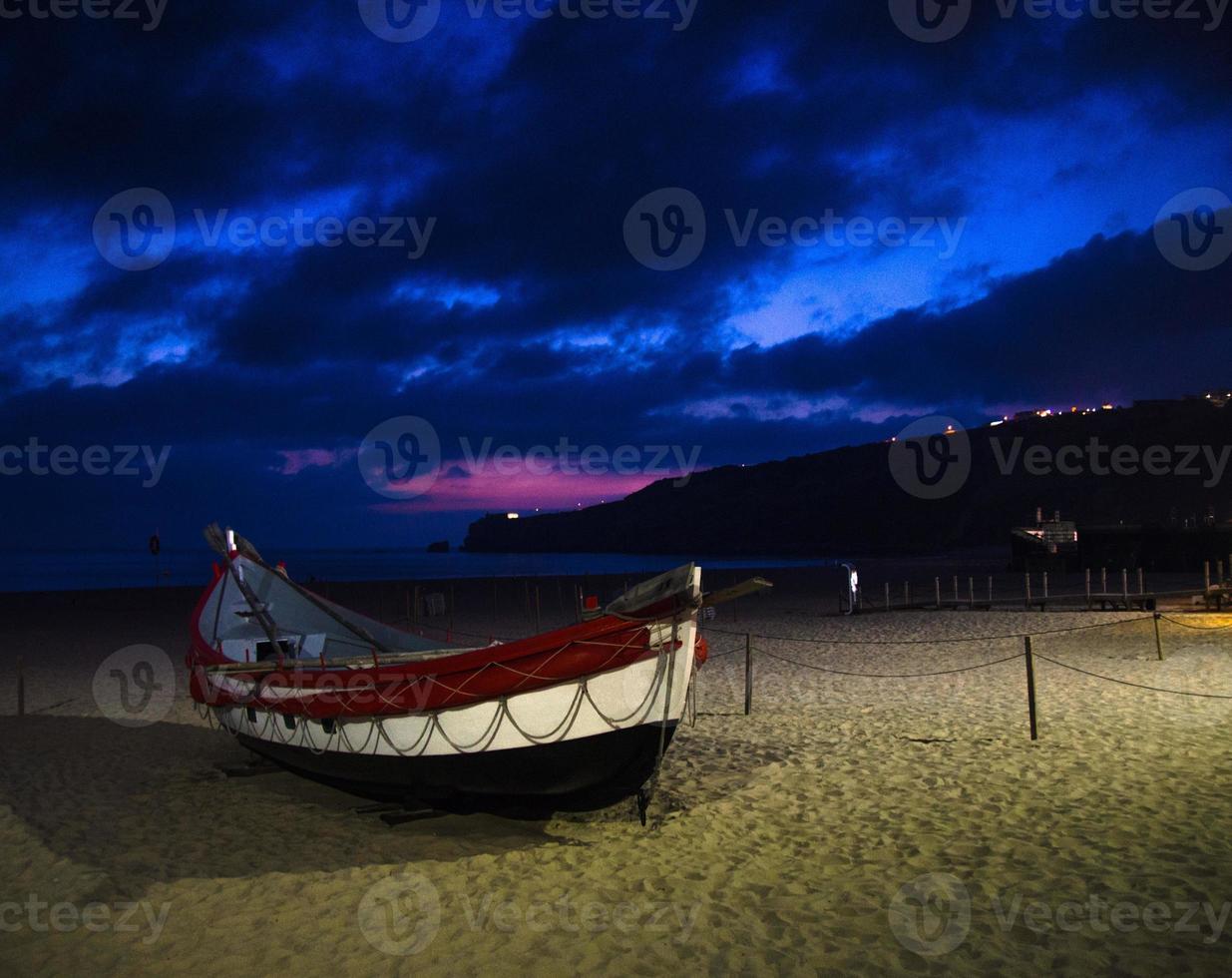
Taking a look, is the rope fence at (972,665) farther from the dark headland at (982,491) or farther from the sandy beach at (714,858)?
the dark headland at (982,491)

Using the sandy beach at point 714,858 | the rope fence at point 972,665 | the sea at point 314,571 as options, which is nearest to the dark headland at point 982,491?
the sea at point 314,571

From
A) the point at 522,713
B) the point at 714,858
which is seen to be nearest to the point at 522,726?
the point at 522,713

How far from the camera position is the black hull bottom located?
645 centimetres

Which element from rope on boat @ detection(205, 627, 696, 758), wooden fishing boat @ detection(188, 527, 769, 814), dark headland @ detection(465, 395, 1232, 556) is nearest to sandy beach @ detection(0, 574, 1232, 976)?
wooden fishing boat @ detection(188, 527, 769, 814)

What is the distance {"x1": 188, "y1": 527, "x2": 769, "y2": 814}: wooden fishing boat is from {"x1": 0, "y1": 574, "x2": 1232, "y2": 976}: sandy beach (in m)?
0.43

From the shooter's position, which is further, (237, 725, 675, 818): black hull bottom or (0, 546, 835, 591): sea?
(0, 546, 835, 591): sea

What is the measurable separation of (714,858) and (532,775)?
157 cm

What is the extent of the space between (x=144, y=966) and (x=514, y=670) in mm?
2897

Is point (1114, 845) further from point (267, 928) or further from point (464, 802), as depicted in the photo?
point (267, 928)

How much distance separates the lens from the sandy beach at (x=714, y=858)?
15.4 ft

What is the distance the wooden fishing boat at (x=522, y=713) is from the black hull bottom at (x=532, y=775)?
1 centimetres

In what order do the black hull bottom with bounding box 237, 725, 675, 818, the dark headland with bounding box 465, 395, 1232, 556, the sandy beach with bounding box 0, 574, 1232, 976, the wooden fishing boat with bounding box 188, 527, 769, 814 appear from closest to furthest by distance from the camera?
the sandy beach with bounding box 0, 574, 1232, 976 < the wooden fishing boat with bounding box 188, 527, 769, 814 < the black hull bottom with bounding box 237, 725, 675, 818 < the dark headland with bounding box 465, 395, 1232, 556

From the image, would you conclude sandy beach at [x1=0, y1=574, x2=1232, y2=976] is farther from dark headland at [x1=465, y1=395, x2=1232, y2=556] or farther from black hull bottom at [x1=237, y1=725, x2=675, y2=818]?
dark headland at [x1=465, y1=395, x2=1232, y2=556]

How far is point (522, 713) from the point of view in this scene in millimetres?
6477
